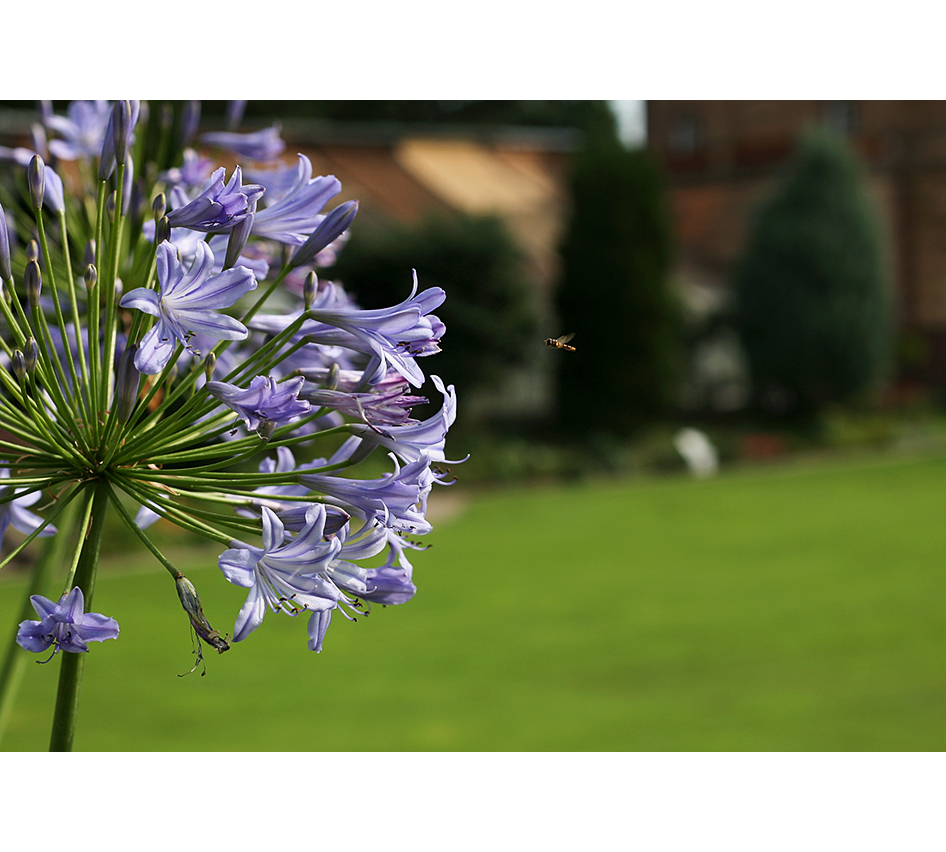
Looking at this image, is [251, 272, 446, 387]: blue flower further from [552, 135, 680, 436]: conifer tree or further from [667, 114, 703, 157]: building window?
[667, 114, 703, 157]: building window

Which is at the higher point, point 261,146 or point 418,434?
point 261,146

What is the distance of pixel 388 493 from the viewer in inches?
72.4

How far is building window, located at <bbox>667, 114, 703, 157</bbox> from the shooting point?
33.1m

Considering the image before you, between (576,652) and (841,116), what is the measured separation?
25049 millimetres

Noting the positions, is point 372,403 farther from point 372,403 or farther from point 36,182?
point 36,182

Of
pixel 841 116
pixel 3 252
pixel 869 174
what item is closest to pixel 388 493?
pixel 3 252

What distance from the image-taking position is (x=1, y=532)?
2.15 metres

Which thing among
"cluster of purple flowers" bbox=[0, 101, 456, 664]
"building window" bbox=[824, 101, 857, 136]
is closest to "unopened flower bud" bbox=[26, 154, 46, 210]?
"cluster of purple flowers" bbox=[0, 101, 456, 664]

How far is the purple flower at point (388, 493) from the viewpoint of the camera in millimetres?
1826

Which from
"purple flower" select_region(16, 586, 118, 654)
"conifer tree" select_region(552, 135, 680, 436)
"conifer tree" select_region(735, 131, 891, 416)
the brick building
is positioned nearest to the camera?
"purple flower" select_region(16, 586, 118, 654)

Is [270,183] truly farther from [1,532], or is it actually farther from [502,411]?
[502,411]

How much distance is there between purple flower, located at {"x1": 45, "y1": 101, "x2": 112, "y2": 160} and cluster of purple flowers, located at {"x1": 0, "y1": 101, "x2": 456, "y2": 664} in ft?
2.78

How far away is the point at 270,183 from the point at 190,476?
897 mm

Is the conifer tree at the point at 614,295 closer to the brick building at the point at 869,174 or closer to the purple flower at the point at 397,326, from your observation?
the brick building at the point at 869,174
